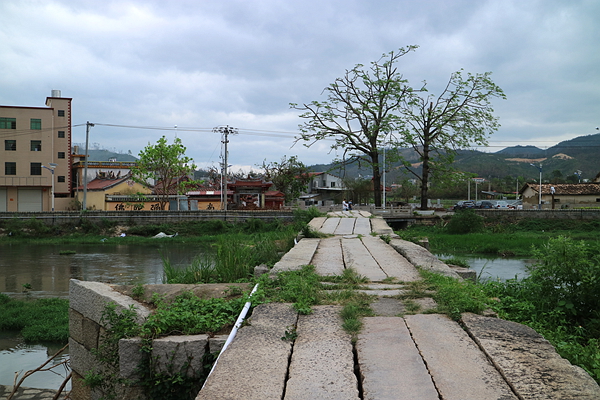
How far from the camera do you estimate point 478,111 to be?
2802cm

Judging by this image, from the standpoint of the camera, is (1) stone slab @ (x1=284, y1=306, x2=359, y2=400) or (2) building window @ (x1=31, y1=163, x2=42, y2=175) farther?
(2) building window @ (x1=31, y1=163, x2=42, y2=175)

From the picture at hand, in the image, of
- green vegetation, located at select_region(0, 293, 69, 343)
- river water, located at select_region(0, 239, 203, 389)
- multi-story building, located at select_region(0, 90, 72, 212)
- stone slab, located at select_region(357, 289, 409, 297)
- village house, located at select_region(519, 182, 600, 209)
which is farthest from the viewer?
village house, located at select_region(519, 182, 600, 209)

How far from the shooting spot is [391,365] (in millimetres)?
2635

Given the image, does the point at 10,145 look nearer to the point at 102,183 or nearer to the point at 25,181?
the point at 25,181

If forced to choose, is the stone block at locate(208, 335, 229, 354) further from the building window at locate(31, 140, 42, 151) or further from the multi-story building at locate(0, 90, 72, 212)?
the building window at locate(31, 140, 42, 151)

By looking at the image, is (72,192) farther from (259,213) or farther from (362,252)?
(362,252)

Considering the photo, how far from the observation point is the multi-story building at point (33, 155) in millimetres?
40875

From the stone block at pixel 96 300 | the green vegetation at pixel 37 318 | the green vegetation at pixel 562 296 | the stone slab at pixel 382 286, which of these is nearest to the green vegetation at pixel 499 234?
the green vegetation at pixel 37 318

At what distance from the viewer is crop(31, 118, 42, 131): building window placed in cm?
4159

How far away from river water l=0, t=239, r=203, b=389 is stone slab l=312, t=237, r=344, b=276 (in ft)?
7.72

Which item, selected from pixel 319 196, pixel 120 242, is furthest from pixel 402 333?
pixel 319 196

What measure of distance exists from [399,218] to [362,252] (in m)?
23.2

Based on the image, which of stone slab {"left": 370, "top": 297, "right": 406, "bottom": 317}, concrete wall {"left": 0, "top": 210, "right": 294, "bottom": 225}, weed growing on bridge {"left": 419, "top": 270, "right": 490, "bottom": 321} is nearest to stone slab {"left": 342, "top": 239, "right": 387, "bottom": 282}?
weed growing on bridge {"left": 419, "top": 270, "right": 490, "bottom": 321}

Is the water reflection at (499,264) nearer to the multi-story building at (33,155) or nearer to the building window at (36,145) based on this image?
the multi-story building at (33,155)
